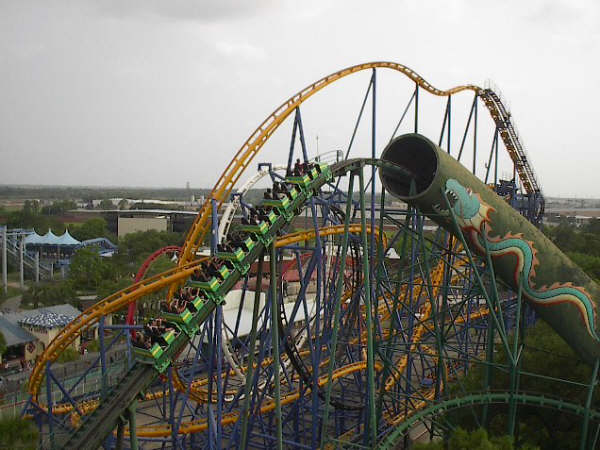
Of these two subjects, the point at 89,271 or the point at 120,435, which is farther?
the point at 89,271

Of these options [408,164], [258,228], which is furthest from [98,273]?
[258,228]

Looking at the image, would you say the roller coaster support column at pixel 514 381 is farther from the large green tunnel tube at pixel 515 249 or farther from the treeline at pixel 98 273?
the treeline at pixel 98 273

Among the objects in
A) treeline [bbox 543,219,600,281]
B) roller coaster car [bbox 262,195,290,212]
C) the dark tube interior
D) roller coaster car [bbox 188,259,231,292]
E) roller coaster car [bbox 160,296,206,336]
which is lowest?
treeline [bbox 543,219,600,281]

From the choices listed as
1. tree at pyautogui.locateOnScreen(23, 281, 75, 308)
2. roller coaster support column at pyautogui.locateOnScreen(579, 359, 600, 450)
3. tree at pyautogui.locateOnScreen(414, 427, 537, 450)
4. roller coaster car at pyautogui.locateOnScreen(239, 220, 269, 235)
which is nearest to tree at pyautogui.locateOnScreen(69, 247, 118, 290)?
tree at pyautogui.locateOnScreen(23, 281, 75, 308)

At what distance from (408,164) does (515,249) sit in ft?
10.5

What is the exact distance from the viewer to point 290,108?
15.5 meters

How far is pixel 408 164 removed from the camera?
14.9 metres

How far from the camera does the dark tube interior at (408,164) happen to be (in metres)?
13.9

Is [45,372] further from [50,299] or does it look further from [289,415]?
[50,299]

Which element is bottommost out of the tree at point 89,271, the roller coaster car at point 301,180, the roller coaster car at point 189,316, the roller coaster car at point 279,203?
the tree at point 89,271

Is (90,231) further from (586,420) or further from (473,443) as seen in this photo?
(473,443)

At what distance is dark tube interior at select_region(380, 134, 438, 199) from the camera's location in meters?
13.9

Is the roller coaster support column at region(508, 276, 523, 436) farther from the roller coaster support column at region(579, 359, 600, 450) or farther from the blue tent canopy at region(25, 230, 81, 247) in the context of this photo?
the blue tent canopy at region(25, 230, 81, 247)

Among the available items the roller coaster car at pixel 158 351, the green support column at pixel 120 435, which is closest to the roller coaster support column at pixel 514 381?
the roller coaster car at pixel 158 351
